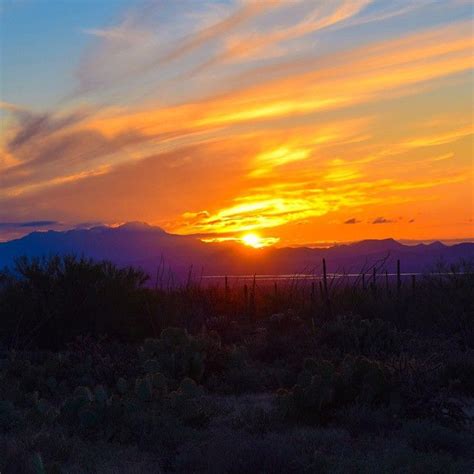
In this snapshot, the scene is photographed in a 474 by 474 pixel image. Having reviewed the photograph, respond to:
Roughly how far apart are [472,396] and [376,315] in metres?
9.73

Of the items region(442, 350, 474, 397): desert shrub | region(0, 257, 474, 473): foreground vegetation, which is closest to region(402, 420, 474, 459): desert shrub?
region(0, 257, 474, 473): foreground vegetation

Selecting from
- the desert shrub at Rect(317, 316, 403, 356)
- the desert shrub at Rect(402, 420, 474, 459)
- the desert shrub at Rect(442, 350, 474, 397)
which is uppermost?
the desert shrub at Rect(317, 316, 403, 356)

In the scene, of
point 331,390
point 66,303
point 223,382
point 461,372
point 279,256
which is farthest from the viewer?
point 279,256

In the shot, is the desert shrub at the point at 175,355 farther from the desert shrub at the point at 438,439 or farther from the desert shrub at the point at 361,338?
the desert shrub at the point at 438,439

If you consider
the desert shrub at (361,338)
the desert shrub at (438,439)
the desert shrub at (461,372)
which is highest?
the desert shrub at (361,338)

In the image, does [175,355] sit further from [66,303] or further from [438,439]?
[66,303]

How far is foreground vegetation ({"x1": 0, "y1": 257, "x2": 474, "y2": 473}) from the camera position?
849 centimetres

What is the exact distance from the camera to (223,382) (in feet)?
45.6

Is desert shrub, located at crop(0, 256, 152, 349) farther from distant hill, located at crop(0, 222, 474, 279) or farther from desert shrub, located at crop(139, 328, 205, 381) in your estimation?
distant hill, located at crop(0, 222, 474, 279)

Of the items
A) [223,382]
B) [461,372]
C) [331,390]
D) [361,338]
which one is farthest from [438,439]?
[361,338]

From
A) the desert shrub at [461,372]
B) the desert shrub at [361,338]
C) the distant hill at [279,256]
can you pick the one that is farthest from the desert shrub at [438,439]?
the distant hill at [279,256]

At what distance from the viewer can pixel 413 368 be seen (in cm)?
1098

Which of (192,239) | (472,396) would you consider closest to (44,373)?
(472,396)

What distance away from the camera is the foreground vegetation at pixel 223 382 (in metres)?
8.49
